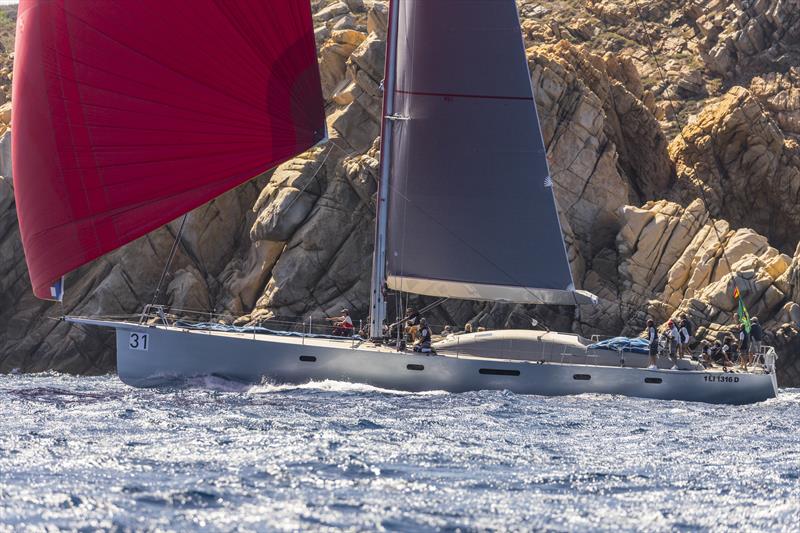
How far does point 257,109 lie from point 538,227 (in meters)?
7.75

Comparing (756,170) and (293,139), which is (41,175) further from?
(756,170)

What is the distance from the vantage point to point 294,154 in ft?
83.4

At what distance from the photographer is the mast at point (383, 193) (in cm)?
2680

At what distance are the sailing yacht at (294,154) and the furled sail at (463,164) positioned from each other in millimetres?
40

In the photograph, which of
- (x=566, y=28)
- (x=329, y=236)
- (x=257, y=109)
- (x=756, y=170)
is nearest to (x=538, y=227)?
(x=257, y=109)

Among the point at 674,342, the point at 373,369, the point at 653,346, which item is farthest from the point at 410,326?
the point at 674,342

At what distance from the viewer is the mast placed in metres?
26.8

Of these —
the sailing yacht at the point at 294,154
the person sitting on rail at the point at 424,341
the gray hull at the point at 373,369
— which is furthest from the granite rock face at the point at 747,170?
the person sitting on rail at the point at 424,341

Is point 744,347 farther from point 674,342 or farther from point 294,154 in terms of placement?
point 294,154

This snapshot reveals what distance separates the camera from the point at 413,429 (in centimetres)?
1773

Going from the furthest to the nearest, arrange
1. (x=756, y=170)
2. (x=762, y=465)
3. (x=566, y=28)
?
(x=566, y=28), (x=756, y=170), (x=762, y=465)

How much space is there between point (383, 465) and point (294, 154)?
41.6 feet

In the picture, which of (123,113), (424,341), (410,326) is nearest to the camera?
(123,113)

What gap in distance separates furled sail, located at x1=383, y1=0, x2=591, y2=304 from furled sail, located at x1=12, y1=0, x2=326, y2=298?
173 inches
